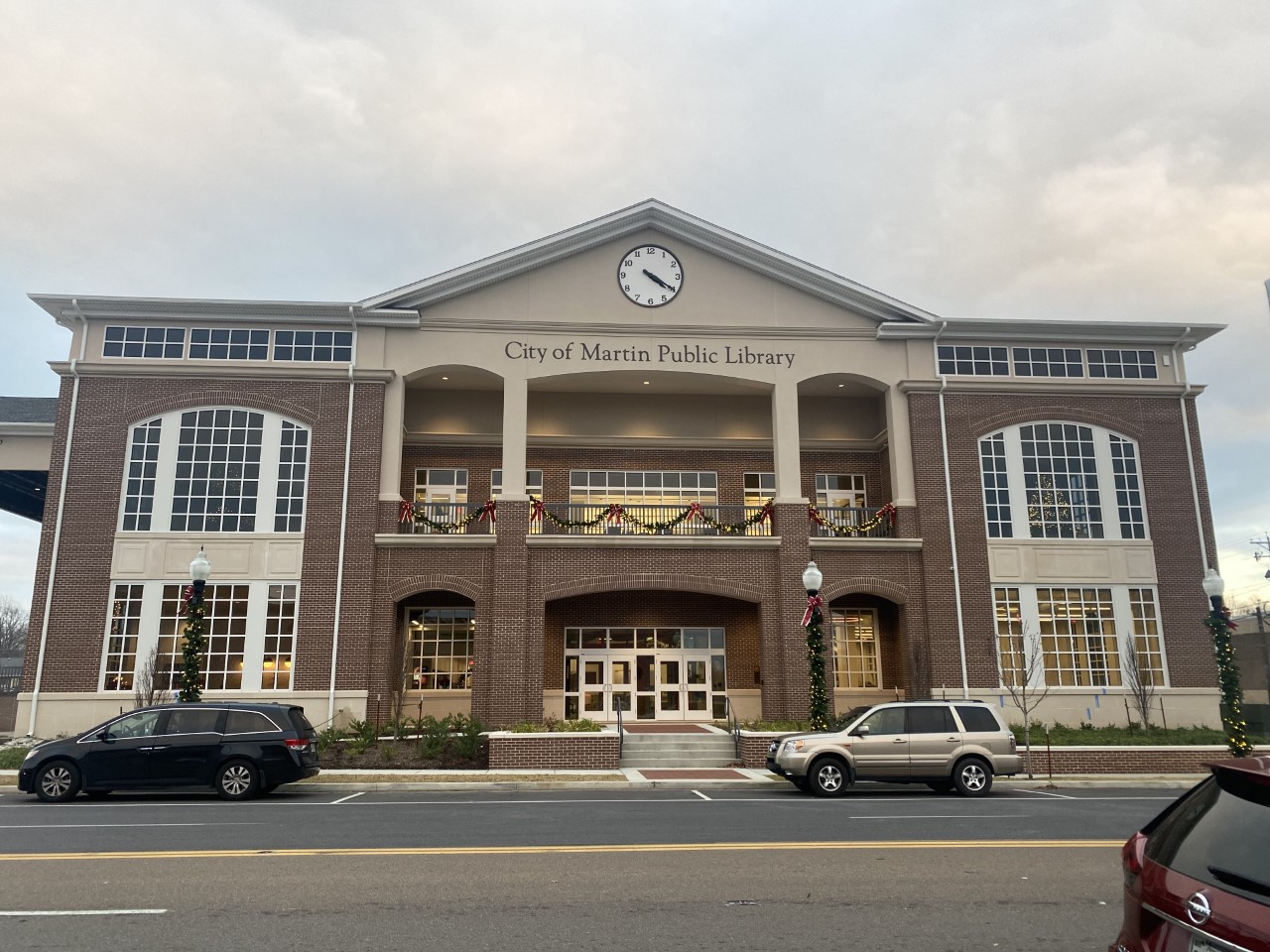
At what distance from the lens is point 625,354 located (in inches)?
1049

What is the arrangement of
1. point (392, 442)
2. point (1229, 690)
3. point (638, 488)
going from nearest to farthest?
point (1229, 690), point (392, 442), point (638, 488)

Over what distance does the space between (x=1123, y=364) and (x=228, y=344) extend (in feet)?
86.5

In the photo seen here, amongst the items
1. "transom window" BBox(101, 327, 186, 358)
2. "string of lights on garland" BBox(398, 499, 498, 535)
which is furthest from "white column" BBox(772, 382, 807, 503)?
"transom window" BBox(101, 327, 186, 358)

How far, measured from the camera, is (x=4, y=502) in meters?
34.1

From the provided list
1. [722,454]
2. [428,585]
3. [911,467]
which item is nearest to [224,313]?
[428,585]

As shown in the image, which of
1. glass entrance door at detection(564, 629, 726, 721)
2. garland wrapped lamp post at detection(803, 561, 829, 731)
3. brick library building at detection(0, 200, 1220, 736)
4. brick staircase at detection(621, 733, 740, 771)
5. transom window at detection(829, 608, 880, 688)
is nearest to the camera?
garland wrapped lamp post at detection(803, 561, 829, 731)

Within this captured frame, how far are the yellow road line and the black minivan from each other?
553cm

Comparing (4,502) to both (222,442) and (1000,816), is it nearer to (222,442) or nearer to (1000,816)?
(222,442)

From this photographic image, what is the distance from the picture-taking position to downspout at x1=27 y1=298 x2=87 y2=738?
2334cm

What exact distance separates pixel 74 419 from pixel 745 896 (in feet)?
80.7

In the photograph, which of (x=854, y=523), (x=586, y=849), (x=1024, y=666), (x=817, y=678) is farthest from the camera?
(x=854, y=523)

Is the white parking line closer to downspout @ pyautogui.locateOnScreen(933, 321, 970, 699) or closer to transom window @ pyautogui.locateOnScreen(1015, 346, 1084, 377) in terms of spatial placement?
downspout @ pyautogui.locateOnScreen(933, 321, 970, 699)

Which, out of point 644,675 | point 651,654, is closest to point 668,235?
point 651,654

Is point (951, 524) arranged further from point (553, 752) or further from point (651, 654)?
point (553, 752)
